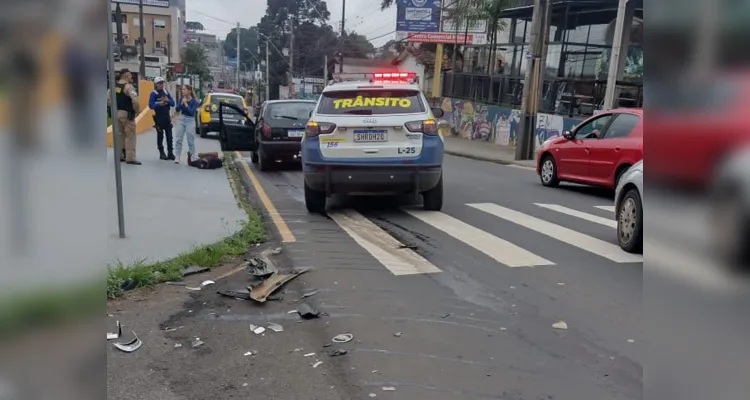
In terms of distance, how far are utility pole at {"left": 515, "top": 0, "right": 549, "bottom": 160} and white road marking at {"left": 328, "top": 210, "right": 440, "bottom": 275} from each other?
464 inches

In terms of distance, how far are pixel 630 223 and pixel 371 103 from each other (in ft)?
11.9

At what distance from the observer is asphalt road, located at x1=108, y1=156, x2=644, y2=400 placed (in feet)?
12.2

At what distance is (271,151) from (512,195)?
5.45 m

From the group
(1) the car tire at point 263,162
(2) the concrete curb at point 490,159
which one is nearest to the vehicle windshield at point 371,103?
(1) the car tire at point 263,162

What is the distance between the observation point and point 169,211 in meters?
8.38

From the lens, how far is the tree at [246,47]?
338 feet

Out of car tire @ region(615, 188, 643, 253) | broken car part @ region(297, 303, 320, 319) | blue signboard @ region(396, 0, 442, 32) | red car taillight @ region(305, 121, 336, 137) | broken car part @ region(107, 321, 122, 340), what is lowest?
broken car part @ region(107, 321, 122, 340)

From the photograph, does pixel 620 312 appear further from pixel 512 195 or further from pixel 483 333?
pixel 512 195

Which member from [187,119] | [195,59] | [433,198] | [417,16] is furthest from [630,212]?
[195,59]

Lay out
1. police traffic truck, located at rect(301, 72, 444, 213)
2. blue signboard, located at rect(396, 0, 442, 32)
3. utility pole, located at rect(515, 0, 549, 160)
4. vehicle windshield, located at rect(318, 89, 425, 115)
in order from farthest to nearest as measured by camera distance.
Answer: blue signboard, located at rect(396, 0, 442, 32)
utility pole, located at rect(515, 0, 549, 160)
vehicle windshield, located at rect(318, 89, 425, 115)
police traffic truck, located at rect(301, 72, 444, 213)

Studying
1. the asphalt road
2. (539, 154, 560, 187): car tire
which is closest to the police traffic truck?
the asphalt road

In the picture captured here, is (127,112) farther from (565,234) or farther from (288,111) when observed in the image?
(565,234)

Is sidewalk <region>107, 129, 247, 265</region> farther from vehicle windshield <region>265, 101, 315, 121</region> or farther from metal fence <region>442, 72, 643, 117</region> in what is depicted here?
metal fence <region>442, 72, 643, 117</region>

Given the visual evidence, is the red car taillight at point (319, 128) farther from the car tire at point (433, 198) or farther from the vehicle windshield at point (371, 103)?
the car tire at point (433, 198)
